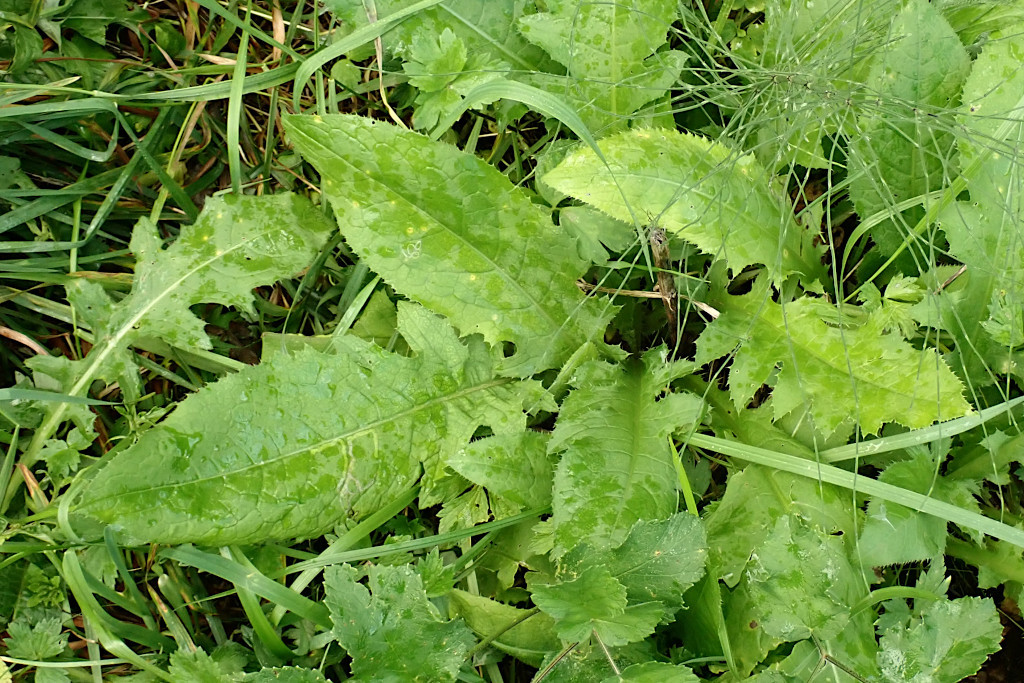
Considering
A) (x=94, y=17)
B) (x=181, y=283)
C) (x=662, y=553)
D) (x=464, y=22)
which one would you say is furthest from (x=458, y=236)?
(x=94, y=17)

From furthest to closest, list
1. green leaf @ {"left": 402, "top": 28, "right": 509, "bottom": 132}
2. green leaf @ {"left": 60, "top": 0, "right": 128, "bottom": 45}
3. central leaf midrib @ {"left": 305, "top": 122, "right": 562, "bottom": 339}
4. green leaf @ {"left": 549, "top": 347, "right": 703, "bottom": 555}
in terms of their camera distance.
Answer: green leaf @ {"left": 60, "top": 0, "right": 128, "bottom": 45}, green leaf @ {"left": 402, "top": 28, "right": 509, "bottom": 132}, central leaf midrib @ {"left": 305, "top": 122, "right": 562, "bottom": 339}, green leaf @ {"left": 549, "top": 347, "right": 703, "bottom": 555}

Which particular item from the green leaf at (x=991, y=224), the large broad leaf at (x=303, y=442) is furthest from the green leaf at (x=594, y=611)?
the green leaf at (x=991, y=224)

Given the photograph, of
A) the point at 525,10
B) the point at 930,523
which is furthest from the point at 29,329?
the point at 930,523

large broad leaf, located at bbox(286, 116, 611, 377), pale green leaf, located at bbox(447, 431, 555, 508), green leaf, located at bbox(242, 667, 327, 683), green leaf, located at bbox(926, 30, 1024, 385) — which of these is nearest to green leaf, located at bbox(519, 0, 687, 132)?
large broad leaf, located at bbox(286, 116, 611, 377)

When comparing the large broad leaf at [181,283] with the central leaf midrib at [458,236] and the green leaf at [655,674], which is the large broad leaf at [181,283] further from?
the green leaf at [655,674]

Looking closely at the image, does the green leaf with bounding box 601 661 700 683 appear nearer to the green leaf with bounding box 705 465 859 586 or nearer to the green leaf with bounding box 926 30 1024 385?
the green leaf with bounding box 705 465 859 586

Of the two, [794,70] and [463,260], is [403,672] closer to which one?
[463,260]

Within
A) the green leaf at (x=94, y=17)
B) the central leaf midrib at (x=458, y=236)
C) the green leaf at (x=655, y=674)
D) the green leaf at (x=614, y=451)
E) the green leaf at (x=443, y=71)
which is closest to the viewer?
the green leaf at (x=655, y=674)
